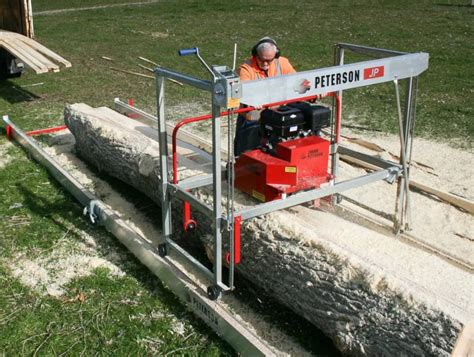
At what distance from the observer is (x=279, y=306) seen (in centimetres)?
461

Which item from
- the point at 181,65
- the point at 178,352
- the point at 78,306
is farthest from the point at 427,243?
the point at 181,65

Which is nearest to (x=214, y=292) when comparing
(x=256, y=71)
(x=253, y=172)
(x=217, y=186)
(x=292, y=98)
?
(x=217, y=186)

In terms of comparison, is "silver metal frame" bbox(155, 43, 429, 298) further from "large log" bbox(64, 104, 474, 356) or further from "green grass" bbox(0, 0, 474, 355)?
"green grass" bbox(0, 0, 474, 355)

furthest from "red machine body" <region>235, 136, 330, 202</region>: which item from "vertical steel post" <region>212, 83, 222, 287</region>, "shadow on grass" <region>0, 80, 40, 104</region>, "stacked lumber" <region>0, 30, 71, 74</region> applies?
"shadow on grass" <region>0, 80, 40, 104</region>

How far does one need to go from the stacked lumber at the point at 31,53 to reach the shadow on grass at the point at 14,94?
0.69 meters

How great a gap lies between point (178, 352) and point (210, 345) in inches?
8.9

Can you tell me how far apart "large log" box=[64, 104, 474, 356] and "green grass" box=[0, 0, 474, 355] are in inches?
26.9

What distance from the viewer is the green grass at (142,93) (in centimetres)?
438

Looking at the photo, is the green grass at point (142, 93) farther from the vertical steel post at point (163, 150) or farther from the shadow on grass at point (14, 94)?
the vertical steel post at point (163, 150)

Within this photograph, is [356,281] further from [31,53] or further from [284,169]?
[31,53]

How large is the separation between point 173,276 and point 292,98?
1772 mm

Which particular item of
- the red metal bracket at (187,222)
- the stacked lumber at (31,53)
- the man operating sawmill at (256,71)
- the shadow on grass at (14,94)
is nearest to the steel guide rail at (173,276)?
the red metal bracket at (187,222)

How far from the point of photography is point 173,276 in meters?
4.74

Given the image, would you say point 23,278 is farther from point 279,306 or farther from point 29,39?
point 29,39
